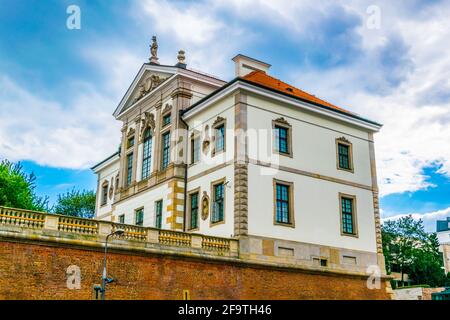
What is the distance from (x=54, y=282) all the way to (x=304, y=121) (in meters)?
17.0

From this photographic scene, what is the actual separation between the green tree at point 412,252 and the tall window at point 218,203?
4274 centimetres

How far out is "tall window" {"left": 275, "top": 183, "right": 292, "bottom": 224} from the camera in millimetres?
29562

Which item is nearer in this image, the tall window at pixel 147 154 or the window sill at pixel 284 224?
the window sill at pixel 284 224

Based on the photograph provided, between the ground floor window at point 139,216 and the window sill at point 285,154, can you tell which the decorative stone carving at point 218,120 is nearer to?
the window sill at point 285,154

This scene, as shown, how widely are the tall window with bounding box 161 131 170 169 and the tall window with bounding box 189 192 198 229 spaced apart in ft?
11.1

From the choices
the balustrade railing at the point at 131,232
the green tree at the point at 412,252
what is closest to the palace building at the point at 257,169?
the balustrade railing at the point at 131,232

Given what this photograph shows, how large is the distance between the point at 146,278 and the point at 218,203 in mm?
6723

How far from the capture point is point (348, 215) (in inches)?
1293

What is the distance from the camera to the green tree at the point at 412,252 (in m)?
68.1
